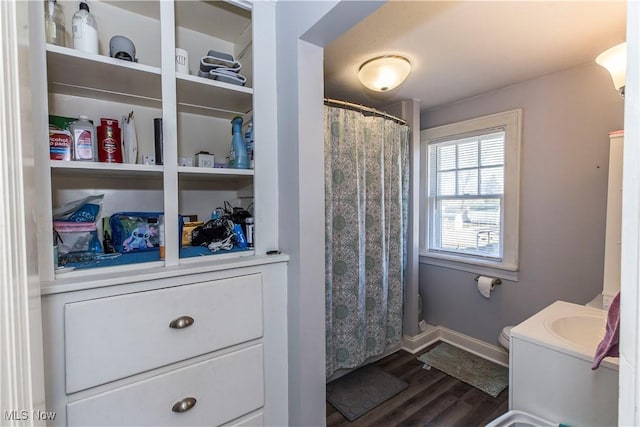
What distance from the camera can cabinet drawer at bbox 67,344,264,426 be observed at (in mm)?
860

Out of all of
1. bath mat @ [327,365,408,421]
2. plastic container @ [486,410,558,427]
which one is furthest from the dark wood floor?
plastic container @ [486,410,558,427]

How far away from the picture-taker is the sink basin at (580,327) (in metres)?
1.19

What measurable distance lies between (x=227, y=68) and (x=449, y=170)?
2214 millimetres

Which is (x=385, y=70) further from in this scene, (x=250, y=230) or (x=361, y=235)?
(x=250, y=230)

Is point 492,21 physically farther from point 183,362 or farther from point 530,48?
point 183,362

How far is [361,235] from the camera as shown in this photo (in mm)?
2125

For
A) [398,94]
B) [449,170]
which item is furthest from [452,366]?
[398,94]

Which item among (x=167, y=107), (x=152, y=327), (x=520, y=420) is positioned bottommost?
(x=520, y=420)

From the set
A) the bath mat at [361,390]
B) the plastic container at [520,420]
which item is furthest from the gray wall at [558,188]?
the plastic container at [520,420]

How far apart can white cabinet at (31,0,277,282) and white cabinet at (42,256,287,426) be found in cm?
11

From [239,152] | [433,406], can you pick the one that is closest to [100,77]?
[239,152]

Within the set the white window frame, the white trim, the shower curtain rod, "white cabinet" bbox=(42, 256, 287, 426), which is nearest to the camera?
the white trim

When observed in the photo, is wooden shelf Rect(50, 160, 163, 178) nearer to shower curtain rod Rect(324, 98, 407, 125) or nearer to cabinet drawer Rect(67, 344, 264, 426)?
cabinet drawer Rect(67, 344, 264, 426)

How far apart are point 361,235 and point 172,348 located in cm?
147
